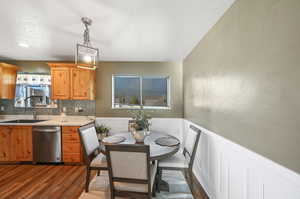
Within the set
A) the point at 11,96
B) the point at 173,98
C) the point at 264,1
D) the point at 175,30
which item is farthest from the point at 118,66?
the point at 264,1

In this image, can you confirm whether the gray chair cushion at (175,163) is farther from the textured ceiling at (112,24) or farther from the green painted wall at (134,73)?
the textured ceiling at (112,24)

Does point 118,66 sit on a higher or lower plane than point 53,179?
higher

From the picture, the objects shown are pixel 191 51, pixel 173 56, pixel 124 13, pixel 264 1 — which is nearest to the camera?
→ pixel 264 1

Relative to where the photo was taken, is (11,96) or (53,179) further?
(11,96)

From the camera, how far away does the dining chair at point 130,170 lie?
1284 mm

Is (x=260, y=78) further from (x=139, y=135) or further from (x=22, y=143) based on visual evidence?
(x=22, y=143)

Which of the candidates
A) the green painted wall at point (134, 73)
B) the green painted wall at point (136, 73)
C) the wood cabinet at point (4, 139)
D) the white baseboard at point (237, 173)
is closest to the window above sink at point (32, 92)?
the green painted wall at point (136, 73)

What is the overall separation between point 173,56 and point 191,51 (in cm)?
50

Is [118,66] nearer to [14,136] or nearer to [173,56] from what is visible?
[173,56]

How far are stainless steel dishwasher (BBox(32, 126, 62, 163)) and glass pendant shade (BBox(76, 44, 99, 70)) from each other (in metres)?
1.90

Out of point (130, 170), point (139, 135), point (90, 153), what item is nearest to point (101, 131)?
point (90, 153)

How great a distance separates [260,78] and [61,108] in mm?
4128

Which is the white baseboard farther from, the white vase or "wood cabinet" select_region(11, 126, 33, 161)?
"wood cabinet" select_region(11, 126, 33, 161)

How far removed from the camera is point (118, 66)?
3654mm
